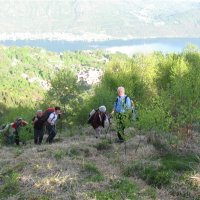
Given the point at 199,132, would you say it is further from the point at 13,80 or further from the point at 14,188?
the point at 13,80

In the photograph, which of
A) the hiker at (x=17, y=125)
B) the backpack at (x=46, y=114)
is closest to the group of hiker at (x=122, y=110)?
the backpack at (x=46, y=114)

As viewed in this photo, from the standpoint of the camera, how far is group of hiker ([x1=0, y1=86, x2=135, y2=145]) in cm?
1486

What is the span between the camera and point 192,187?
33.8ft

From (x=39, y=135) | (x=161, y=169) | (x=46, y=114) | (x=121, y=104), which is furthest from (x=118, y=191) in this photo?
(x=39, y=135)

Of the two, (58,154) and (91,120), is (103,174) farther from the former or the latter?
(91,120)

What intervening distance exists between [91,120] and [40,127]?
306cm

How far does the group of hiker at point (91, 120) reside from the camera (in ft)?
48.8

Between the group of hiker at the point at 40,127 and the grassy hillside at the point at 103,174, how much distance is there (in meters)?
3.82

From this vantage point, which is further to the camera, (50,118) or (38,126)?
(38,126)

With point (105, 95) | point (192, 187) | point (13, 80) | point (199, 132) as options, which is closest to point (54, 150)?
point (192, 187)

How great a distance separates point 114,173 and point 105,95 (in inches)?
1165

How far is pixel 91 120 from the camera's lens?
1912cm

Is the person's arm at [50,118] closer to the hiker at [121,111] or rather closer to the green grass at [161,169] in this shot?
the hiker at [121,111]

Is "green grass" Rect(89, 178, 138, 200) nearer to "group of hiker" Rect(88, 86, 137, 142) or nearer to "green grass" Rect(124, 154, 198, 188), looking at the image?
"green grass" Rect(124, 154, 198, 188)
